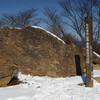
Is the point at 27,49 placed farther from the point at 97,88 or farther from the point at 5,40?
the point at 97,88

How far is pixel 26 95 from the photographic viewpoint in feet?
13.5

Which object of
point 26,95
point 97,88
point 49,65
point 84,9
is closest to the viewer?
point 26,95

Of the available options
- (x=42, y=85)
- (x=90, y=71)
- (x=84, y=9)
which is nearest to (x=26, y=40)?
(x=42, y=85)

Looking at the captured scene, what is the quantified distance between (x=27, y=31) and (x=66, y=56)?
2199 millimetres

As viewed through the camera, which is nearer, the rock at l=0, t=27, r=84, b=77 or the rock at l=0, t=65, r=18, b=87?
the rock at l=0, t=65, r=18, b=87

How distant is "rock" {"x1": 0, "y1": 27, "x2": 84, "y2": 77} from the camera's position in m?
6.80

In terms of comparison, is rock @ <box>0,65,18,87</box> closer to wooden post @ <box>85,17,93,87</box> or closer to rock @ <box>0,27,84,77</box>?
rock @ <box>0,27,84,77</box>

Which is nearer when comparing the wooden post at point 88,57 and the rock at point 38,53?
the wooden post at point 88,57

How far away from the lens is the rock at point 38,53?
6801 millimetres

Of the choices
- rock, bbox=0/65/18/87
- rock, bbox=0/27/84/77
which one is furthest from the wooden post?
rock, bbox=0/65/18/87

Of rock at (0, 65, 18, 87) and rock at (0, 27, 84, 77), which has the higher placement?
rock at (0, 27, 84, 77)

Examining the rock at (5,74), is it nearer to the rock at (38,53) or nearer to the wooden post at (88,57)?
the rock at (38,53)

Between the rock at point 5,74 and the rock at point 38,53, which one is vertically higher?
the rock at point 38,53

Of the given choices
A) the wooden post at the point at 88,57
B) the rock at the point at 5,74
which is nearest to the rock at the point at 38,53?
the rock at the point at 5,74
